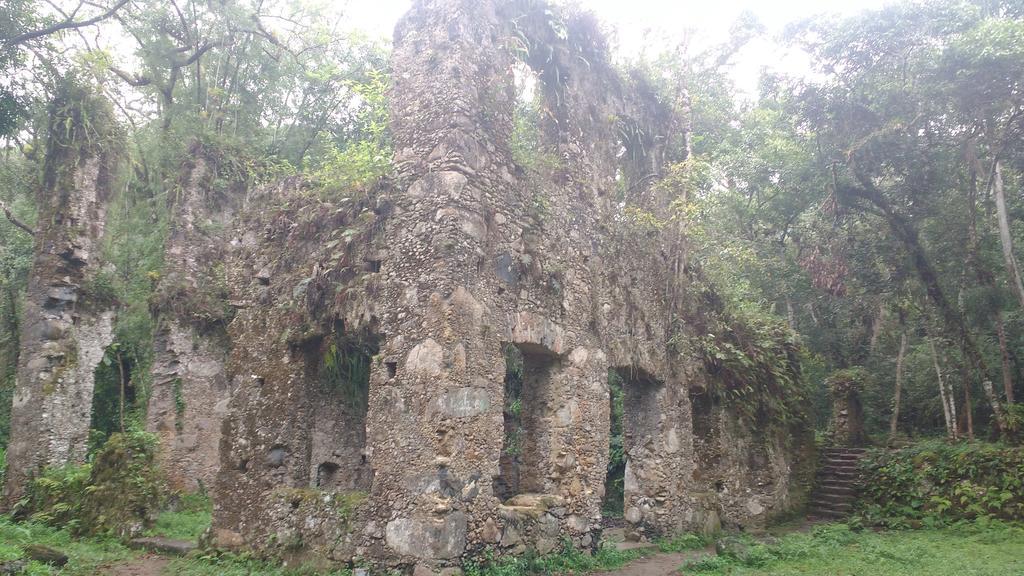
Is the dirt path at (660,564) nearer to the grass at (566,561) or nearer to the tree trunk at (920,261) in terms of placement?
the grass at (566,561)

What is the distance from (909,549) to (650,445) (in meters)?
3.48

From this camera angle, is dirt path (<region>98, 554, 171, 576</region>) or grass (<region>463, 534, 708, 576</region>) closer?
grass (<region>463, 534, 708, 576</region>)

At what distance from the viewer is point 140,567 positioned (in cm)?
768

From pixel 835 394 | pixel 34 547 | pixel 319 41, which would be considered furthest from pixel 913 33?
pixel 34 547

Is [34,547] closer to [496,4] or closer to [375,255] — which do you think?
[375,255]


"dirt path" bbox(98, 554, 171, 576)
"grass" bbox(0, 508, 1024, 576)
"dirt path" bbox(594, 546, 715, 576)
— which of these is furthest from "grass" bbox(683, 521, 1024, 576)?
"dirt path" bbox(98, 554, 171, 576)

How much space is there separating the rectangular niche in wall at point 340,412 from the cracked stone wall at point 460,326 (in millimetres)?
37

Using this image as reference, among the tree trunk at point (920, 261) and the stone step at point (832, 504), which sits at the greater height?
the tree trunk at point (920, 261)

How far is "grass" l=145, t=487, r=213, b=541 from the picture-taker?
30.2ft

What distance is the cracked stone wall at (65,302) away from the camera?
11672 millimetres

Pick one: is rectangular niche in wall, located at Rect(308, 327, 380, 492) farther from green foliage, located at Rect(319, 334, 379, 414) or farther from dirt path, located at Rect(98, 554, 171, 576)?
dirt path, located at Rect(98, 554, 171, 576)

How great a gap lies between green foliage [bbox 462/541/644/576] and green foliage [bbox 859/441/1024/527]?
5902mm

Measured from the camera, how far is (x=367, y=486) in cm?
820

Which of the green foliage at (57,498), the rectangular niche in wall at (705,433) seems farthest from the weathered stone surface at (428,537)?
the rectangular niche in wall at (705,433)
